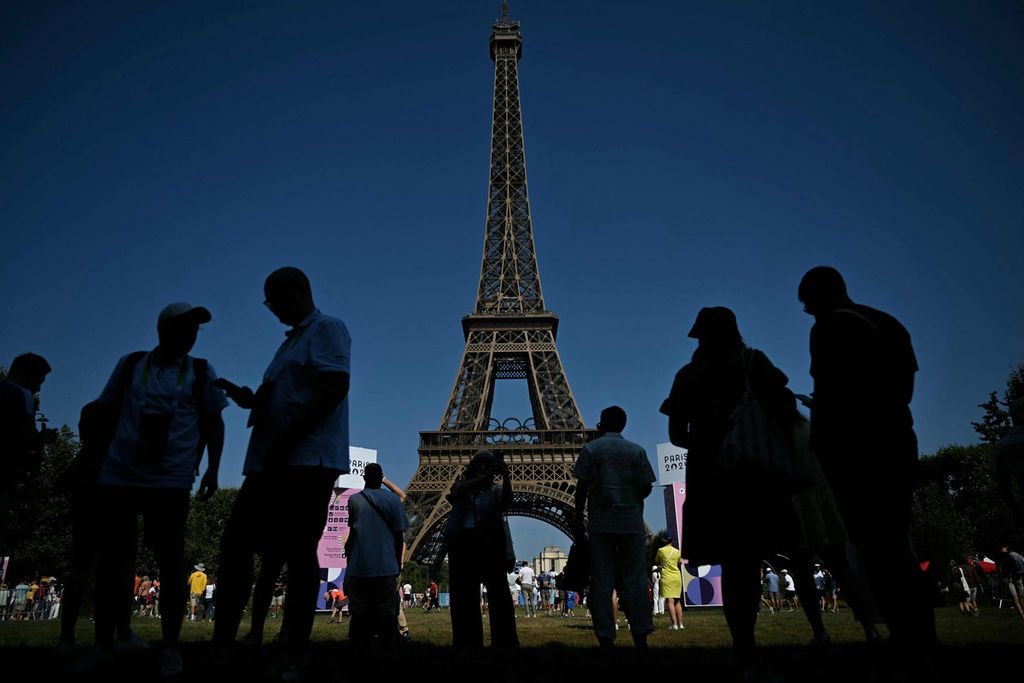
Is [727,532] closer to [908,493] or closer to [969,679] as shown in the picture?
[908,493]

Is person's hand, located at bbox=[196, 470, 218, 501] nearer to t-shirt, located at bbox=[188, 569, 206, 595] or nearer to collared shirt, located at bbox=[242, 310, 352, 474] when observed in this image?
collared shirt, located at bbox=[242, 310, 352, 474]

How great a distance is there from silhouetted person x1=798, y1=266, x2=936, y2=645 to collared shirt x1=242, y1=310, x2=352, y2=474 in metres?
2.35

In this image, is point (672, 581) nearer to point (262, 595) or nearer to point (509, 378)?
point (262, 595)

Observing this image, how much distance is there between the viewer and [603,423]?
5.87m

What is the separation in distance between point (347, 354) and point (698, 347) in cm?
195

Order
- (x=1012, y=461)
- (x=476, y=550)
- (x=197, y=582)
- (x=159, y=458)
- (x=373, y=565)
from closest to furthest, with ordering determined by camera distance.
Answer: (x=159, y=458) → (x=1012, y=461) → (x=476, y=550) → (x=373, y=565) → (x=197, y=582)

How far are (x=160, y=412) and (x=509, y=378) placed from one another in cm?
4048

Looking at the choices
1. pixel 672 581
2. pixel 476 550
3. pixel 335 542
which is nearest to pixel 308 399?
pixel 476 550

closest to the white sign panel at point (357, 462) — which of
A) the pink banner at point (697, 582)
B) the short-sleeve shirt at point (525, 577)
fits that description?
the short-sleeve shirt at point (525, 577)

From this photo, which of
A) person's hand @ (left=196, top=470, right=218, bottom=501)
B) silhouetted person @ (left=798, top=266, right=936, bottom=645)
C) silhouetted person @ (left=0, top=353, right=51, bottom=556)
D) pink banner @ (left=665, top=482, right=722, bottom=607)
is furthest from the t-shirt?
silhouetted person @ (left=798, top=266, right=936, bottom=645)

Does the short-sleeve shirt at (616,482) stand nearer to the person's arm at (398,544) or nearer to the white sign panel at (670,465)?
the person's arm at (398,544)

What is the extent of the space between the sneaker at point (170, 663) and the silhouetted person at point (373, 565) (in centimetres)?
329

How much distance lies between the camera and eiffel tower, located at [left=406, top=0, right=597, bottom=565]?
35.0 meters

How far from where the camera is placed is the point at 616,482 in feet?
17.7
